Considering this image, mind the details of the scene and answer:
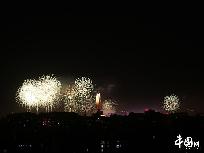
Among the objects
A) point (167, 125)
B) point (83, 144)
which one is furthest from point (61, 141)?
point (167, 125)

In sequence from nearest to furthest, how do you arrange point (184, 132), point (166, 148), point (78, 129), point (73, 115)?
point (166, 148) → point (184, 132) → point (78, 129) → point (73, 115)

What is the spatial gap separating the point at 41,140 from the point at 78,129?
22.7 feet

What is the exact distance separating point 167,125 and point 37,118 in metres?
23.4

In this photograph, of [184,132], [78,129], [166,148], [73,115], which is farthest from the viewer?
[73,115]

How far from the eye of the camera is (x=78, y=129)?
6334 centimetres

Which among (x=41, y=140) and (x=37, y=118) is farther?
(x=37, y=118)

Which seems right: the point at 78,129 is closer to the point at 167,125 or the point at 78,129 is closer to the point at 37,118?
the point at 37,118

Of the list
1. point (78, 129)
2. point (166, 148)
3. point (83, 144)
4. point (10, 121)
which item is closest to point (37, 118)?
point (10, 121)

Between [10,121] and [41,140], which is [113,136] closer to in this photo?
[41,140]

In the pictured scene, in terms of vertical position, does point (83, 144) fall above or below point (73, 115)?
below

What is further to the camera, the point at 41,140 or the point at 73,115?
the point at 73,115

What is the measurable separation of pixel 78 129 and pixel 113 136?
6.05 metres

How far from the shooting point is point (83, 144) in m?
58.3

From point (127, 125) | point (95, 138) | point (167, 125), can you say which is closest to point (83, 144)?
point (95, 138)
